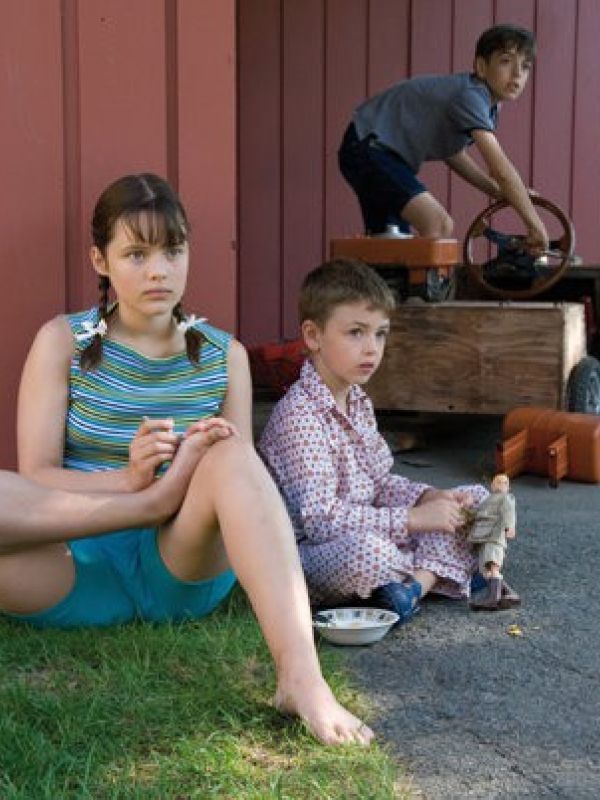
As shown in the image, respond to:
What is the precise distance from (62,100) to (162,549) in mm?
1194

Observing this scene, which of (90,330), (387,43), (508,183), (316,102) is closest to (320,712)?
(90,330)

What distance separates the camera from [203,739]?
204 cm

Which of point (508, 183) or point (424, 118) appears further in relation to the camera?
point (424, 118)

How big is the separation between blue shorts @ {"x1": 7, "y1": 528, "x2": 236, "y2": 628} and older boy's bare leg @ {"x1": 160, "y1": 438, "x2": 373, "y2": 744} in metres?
0.10

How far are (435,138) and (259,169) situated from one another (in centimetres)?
142

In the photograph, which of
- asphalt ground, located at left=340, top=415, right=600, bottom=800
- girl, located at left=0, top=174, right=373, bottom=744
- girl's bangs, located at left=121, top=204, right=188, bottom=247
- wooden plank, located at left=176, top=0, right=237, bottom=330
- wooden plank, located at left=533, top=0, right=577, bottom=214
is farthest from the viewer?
wooden plank, located at left=533, top=0, right=577, bottom=214

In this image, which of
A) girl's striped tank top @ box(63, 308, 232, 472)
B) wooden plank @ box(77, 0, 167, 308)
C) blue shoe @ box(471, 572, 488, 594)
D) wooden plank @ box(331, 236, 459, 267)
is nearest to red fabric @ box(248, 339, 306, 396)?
wooden plank @ box(331, 236, 459, 267)

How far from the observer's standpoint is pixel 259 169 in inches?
256

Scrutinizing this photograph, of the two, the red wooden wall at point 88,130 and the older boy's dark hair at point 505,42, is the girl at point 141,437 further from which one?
the older boy's dark hair at point 505,42

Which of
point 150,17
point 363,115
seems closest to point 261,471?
point 150,17

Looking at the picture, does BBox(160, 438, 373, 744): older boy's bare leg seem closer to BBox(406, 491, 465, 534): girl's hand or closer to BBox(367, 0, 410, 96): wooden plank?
BBox(406, 491, 465, 534): girl's hand

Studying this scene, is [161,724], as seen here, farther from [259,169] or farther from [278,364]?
[259,169]

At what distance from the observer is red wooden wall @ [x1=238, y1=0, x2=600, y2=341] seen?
644 cm

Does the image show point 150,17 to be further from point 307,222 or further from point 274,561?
point 307,222
